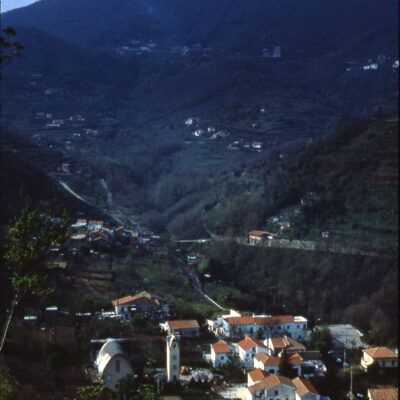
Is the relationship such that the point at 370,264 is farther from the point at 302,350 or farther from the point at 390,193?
the point at 302,350

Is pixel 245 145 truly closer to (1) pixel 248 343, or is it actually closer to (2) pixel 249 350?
(1) pixel 248 343

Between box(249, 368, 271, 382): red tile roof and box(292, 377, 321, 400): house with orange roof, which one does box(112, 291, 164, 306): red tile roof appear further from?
box(292, 377, 321, 400): house with orange roof

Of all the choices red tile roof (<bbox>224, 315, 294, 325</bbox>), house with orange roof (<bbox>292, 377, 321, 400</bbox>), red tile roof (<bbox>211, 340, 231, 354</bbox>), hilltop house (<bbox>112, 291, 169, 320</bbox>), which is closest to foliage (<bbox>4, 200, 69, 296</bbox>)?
house with orange roof (<bbox>292, 377, 321, 400</bbox>)

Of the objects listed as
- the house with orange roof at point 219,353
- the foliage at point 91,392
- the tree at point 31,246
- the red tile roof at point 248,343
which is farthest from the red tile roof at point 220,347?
the tree at point 31,246

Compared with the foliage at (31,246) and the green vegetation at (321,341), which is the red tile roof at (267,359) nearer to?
the green vegetation at (321,341)

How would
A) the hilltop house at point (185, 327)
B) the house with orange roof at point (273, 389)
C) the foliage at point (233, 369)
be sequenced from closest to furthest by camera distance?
the house with orange roof at point (273, 389) → the foliage at point (233, 369) → the hilltop house at point (185, 327)

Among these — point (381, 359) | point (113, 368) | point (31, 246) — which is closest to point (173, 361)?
point (113, 368)
